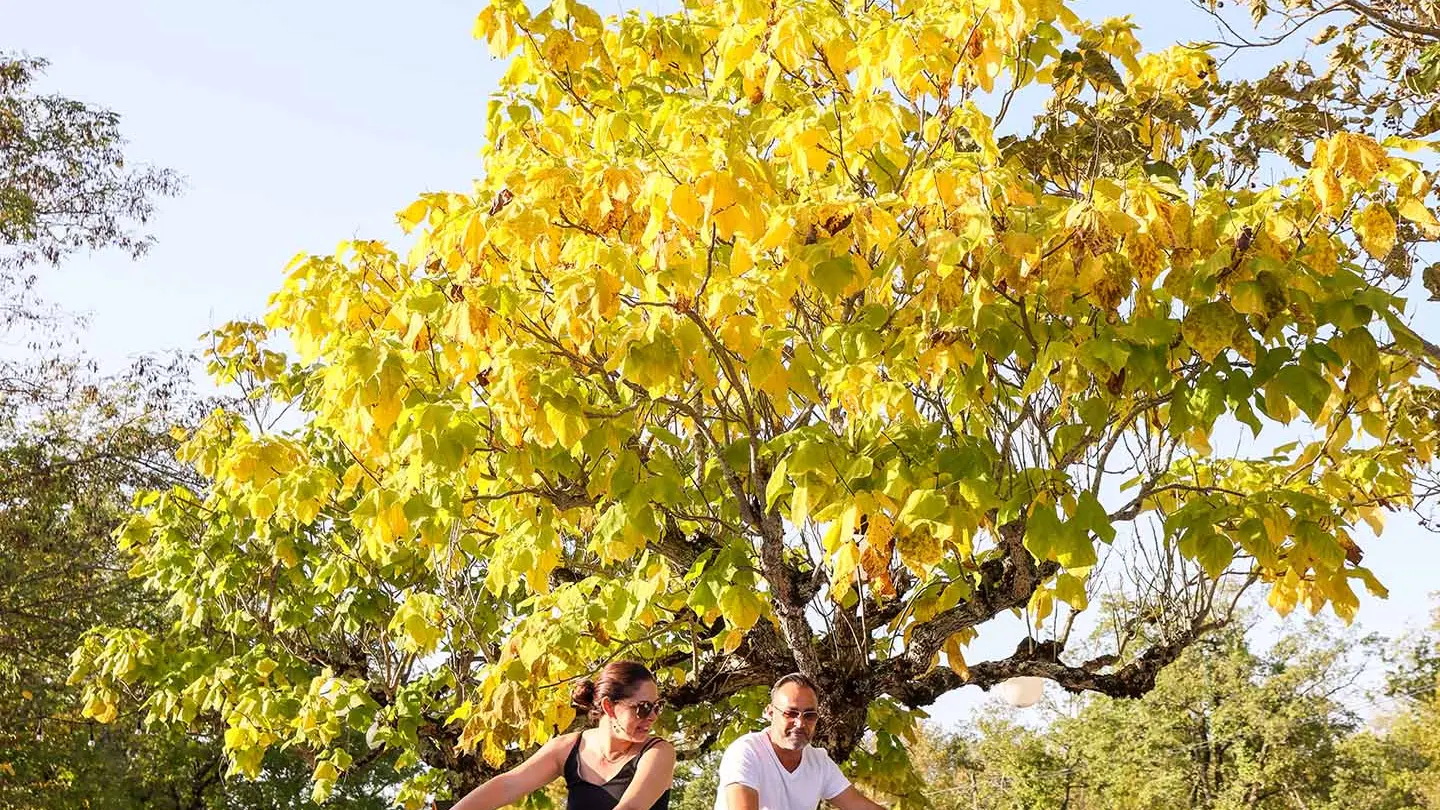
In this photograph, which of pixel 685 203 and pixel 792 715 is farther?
pixel 685 203

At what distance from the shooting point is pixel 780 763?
4906 mm

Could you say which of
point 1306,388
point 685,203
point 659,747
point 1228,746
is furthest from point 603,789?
point 1228,746

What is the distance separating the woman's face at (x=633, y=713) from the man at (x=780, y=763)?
46cm

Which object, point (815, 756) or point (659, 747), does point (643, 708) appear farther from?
point (815, 756)

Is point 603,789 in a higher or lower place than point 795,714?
lower

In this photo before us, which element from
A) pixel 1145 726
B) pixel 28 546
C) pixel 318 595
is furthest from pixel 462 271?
pixel 1145 726

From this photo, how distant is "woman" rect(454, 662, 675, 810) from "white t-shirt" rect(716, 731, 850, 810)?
0.36m

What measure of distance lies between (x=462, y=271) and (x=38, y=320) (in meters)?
12.6

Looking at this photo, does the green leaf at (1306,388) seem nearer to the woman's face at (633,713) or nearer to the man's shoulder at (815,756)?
the man's shoulder at (815,756)

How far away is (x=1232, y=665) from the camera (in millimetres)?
31688

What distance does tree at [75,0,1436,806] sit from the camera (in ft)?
16.6

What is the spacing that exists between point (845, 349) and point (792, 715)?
5.45 ft

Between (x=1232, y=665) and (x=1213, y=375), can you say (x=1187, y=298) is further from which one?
(x=1232, y=665)

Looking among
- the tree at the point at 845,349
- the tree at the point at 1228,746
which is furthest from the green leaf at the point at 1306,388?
the tree at the point at 1228,746
